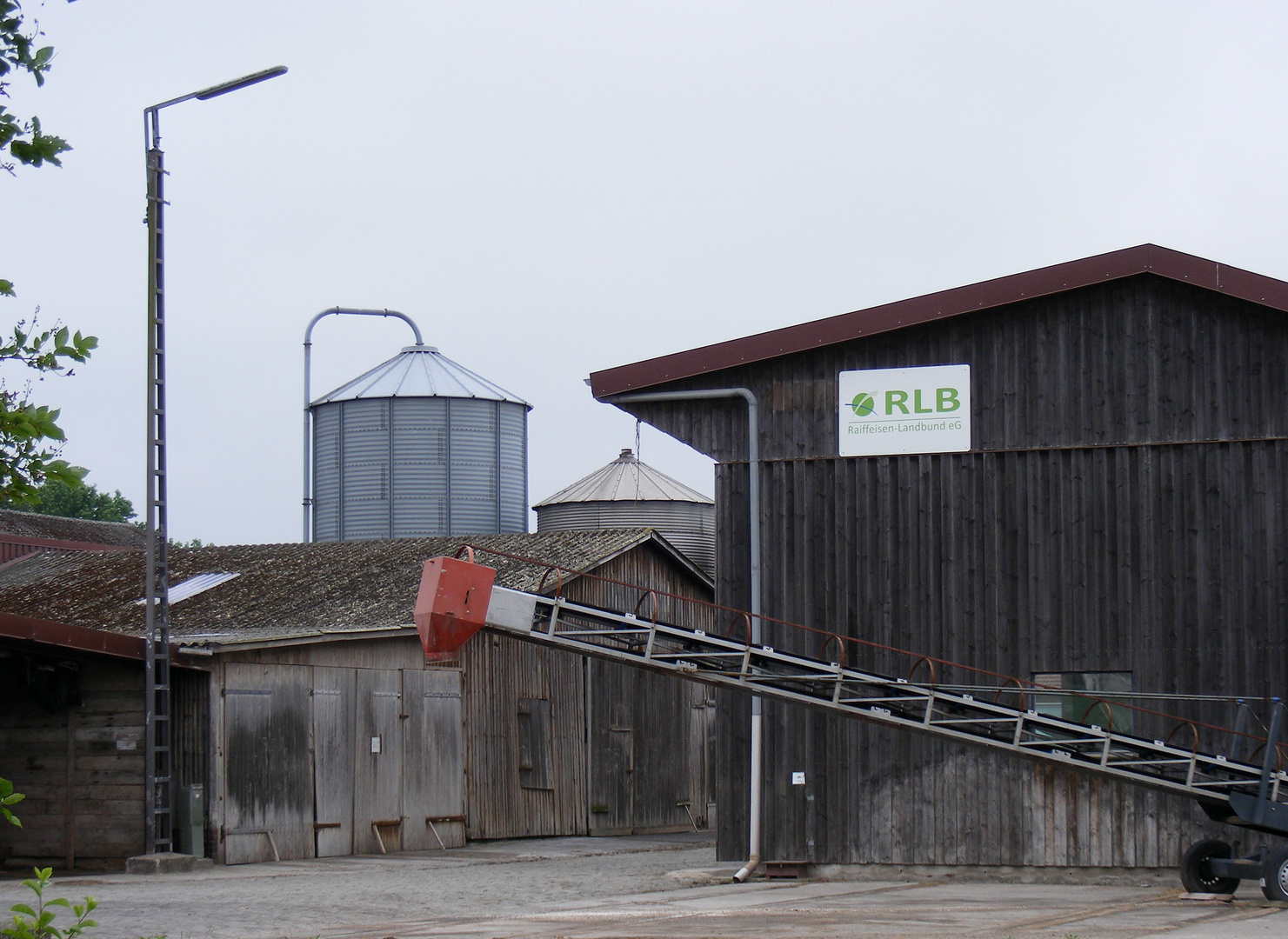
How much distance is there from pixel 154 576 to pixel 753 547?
8235mm

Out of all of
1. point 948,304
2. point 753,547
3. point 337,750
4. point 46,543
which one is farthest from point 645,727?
point 46,543

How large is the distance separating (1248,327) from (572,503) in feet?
63.7

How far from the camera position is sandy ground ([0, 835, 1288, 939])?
12.6 meters

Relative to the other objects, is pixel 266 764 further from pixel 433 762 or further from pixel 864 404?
pixel 864 404

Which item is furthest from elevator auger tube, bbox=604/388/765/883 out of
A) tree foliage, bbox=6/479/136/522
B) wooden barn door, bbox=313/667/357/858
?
tree foliage, bbox=6/479/136/522

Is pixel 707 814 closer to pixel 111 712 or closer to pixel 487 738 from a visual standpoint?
pixel 487 738

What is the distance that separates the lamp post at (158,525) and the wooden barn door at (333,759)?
2.50m

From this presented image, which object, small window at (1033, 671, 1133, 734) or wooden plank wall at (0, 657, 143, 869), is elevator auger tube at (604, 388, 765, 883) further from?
wooden plank wall at (0, 657, 143, 869)

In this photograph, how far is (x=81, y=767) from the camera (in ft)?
70.2

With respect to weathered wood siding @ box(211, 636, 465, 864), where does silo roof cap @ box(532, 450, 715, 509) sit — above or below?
above

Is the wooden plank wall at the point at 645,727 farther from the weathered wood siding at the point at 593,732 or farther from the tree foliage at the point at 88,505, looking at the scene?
the tree foliage at the point at 88,505

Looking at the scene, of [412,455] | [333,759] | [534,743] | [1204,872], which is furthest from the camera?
[412,455]

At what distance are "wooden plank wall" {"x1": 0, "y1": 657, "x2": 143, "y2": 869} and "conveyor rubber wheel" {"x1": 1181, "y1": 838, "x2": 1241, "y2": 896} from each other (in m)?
13.7

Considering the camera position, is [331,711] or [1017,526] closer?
[1017,526]
